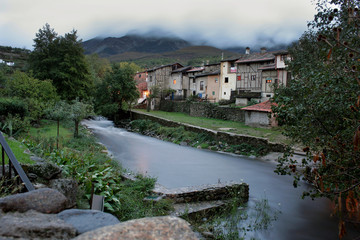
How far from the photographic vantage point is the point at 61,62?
29109 millimetres

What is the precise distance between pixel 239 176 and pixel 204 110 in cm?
2214

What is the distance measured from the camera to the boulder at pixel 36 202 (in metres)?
2.71

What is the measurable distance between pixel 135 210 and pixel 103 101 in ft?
107

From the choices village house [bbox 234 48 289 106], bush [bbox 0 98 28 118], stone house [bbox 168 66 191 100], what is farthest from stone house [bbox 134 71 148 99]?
bush [bbox 0 98 28 118]

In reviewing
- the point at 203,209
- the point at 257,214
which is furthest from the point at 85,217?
the point at 257,214

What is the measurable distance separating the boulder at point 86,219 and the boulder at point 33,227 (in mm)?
76

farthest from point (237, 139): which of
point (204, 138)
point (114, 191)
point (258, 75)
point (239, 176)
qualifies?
point (258, 75)

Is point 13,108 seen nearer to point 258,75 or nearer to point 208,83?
point 258,75

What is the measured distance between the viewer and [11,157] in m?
3.64

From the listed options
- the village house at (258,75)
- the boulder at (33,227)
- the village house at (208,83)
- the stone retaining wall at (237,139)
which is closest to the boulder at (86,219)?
the boulder at (33,227)

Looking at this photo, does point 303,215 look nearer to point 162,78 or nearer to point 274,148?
point 274,148

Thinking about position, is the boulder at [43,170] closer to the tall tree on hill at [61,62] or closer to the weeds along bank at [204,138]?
the weeds along bank at [204,138]

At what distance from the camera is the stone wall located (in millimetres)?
29938

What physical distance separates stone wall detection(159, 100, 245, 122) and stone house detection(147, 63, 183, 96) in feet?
18.8
